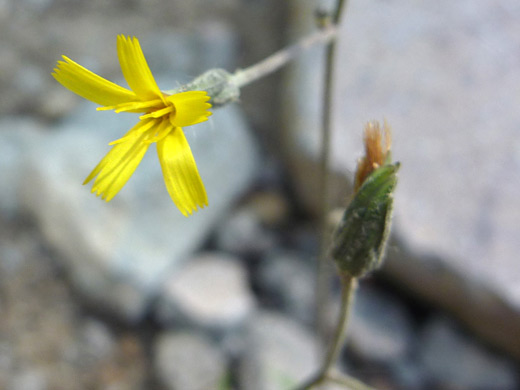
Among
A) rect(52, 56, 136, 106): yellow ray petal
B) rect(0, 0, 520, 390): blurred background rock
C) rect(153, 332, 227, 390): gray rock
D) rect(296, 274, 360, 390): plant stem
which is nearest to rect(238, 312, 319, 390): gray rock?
rect(0, 0, 520, 390): blurred background rock

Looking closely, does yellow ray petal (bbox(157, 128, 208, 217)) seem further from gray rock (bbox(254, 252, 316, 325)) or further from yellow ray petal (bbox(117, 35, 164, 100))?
gray rock (bbox(254, 252, 316, 325))

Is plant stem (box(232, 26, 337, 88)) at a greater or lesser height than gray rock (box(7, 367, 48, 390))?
greater

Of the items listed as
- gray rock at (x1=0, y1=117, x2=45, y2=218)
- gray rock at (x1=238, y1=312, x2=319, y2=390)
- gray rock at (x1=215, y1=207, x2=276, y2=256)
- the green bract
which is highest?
gray rock at (x1=215, y1=207, x2=276, y2=256)

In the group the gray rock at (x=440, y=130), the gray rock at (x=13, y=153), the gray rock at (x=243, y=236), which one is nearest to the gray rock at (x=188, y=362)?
the gray rock at (x=243, y=236)

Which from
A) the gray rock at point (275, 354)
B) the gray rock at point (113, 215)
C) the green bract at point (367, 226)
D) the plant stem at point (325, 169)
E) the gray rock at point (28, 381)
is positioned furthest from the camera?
the gray rock at point (113, 215)

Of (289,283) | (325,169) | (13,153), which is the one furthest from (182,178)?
(13,153)

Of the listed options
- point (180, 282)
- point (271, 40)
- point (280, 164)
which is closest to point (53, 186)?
point (180, 282)

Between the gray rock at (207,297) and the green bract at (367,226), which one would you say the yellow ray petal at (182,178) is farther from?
the gray rock at (207,297)
